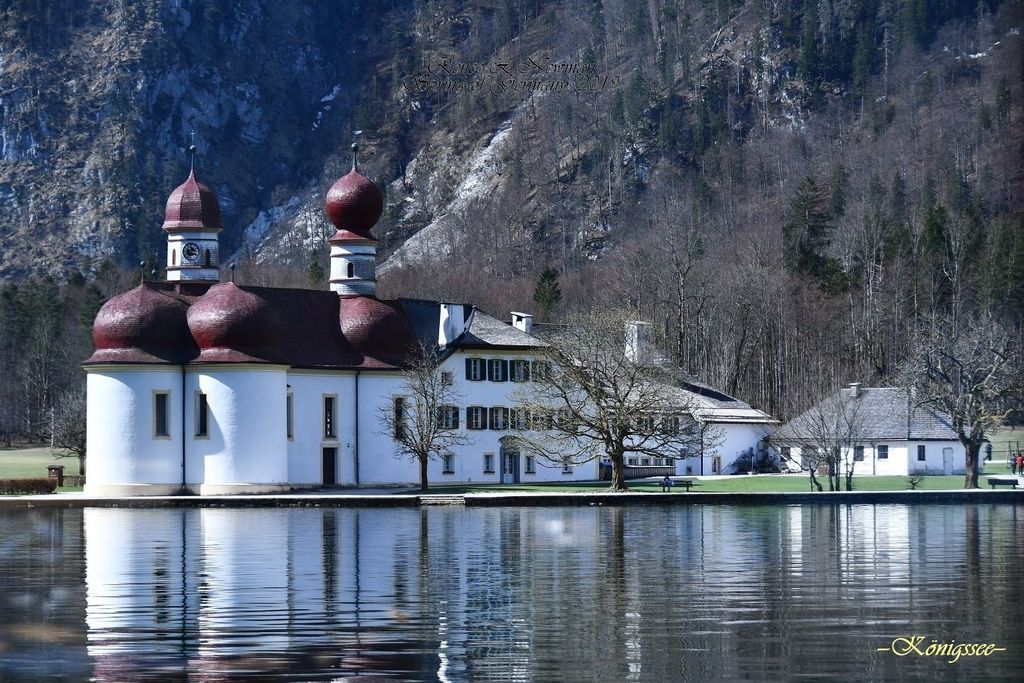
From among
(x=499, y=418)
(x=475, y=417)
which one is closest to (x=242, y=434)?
(x=475, y=417)

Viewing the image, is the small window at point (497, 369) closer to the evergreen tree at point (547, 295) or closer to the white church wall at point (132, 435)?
the white church wall at point (132, 435)

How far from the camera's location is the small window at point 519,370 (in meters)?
82.5

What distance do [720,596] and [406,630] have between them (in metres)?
6.63

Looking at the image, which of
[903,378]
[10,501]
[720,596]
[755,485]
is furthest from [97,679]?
[903,378]

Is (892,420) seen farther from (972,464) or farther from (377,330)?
(377,330)

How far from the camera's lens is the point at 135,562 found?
135ft

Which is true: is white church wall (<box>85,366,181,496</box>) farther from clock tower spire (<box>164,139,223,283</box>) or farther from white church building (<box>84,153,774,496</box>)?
clock tower spire (<box>164,139,223,283</box>)

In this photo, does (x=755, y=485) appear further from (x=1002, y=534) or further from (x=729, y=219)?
(x=729, y=219)

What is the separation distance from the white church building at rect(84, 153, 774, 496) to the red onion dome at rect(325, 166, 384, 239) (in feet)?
0.21

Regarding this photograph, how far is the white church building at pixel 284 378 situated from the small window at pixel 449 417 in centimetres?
20

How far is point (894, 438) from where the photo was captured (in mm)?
86625

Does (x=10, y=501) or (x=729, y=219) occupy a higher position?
(x=729, y=219)

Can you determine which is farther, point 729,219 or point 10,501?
point 729,219

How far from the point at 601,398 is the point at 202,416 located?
1723 cm
